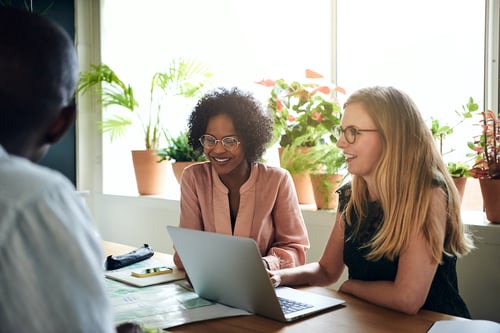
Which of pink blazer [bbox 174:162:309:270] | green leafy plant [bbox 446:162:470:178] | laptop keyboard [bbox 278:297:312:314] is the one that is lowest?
laptop keyboard [bbox 278:297:312:314]

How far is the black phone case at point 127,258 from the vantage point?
6.85ft

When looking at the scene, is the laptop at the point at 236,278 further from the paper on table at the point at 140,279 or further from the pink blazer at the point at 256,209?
the pink blazer at the point at 256,209

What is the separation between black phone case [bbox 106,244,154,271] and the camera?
6.85 ft

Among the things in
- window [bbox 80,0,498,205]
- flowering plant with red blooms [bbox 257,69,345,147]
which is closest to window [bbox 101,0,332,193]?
window [bbox 80,0,498,205]

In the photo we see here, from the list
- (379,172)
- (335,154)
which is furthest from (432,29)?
(379,172)

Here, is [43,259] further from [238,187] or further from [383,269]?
[238,187]

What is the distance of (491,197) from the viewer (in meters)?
2.31

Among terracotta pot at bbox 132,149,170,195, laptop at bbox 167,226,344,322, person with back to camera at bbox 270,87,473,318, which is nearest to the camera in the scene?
laptop at bbox 167,226,344,322

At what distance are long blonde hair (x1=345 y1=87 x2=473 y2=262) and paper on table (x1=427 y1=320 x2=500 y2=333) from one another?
14.4 inches

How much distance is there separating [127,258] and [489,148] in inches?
60.5

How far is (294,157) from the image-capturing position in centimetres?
289

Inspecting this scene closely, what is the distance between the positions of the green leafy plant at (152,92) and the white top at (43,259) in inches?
129

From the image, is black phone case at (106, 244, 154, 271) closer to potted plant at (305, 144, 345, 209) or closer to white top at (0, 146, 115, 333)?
potted plant at (305, 144, 345, 209)

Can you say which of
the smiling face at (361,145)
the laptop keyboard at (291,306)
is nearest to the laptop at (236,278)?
the laptop keyboard at (291,306)
